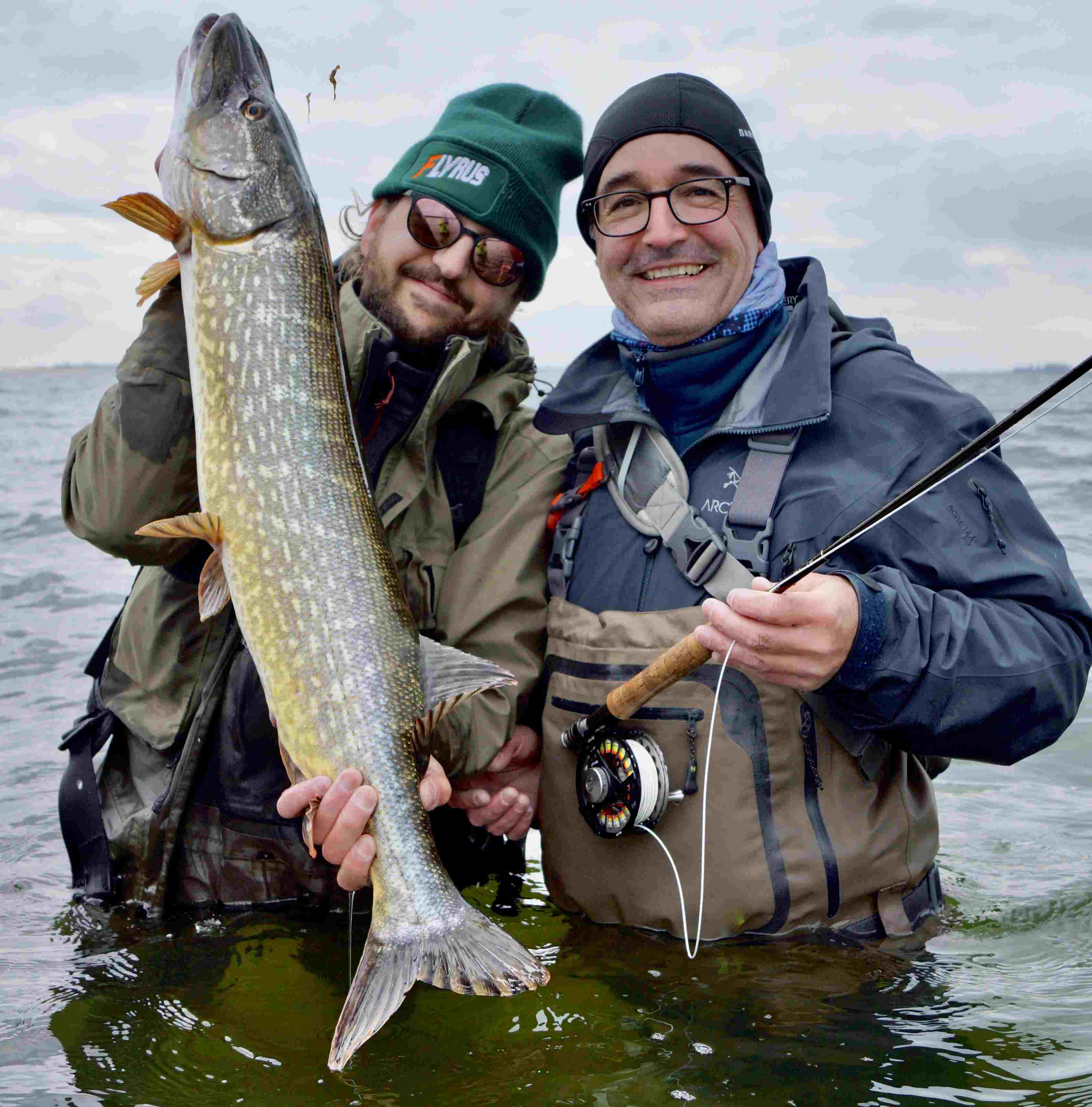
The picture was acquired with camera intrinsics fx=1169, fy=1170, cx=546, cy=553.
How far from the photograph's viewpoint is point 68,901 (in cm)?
449

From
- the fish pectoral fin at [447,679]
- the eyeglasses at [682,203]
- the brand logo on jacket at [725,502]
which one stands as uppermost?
the eyeglasses at [682,203]

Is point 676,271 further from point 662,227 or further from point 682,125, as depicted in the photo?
point 682,125

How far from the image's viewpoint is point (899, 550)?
3.33 m

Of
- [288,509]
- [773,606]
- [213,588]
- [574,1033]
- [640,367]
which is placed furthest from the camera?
[640,367]

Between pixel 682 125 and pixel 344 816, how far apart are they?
2.45 metres

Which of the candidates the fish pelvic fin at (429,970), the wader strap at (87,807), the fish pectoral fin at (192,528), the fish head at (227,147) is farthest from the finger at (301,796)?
the fish head at (227,147)

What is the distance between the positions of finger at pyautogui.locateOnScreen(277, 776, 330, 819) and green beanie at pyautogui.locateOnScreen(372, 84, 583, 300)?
7.38 ft

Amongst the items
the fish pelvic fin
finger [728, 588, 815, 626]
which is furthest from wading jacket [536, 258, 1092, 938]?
the fish pelvic fin

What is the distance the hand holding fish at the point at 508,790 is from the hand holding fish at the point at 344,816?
761 mm

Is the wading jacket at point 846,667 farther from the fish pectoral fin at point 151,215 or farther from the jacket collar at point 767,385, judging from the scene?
the fish pectoral fin at point 151,215

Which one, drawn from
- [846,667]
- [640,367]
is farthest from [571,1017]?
Result: [640,367]

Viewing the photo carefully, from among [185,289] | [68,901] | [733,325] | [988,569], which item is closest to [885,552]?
[988,569]

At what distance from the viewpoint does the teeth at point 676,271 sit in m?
3.83

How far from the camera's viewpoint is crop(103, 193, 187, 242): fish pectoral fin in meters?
3.13
